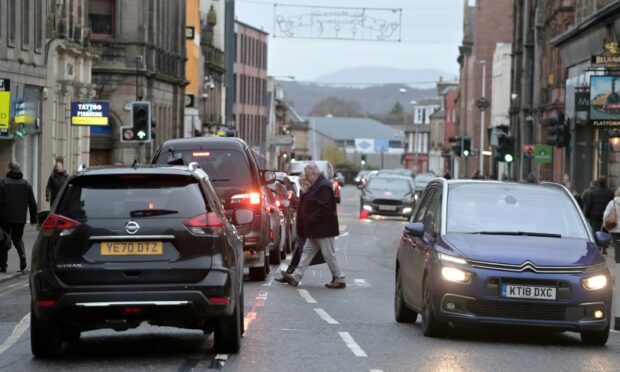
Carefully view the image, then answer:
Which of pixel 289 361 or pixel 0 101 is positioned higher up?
pixel 0 101

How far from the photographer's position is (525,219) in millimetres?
15250

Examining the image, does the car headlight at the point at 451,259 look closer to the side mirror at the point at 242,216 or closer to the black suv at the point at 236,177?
the side mirror at the point at 242,216

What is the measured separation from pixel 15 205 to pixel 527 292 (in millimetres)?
12882

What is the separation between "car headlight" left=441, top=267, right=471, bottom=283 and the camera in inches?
559

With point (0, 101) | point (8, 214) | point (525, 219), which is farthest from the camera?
point (0, 101)

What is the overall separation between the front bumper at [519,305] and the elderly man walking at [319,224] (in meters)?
7.65

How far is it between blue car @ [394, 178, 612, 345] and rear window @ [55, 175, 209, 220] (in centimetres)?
290

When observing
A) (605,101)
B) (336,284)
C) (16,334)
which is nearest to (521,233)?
(16,334)

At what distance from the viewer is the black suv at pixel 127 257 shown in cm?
1230

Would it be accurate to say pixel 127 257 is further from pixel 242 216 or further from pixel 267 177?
pixel 267 177

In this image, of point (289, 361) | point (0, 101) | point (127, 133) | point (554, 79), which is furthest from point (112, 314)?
point (554, 79)

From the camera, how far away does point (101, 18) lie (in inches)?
2472

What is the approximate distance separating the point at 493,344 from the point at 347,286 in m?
8.48

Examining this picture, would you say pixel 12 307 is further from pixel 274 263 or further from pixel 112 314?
pixel 274 263
